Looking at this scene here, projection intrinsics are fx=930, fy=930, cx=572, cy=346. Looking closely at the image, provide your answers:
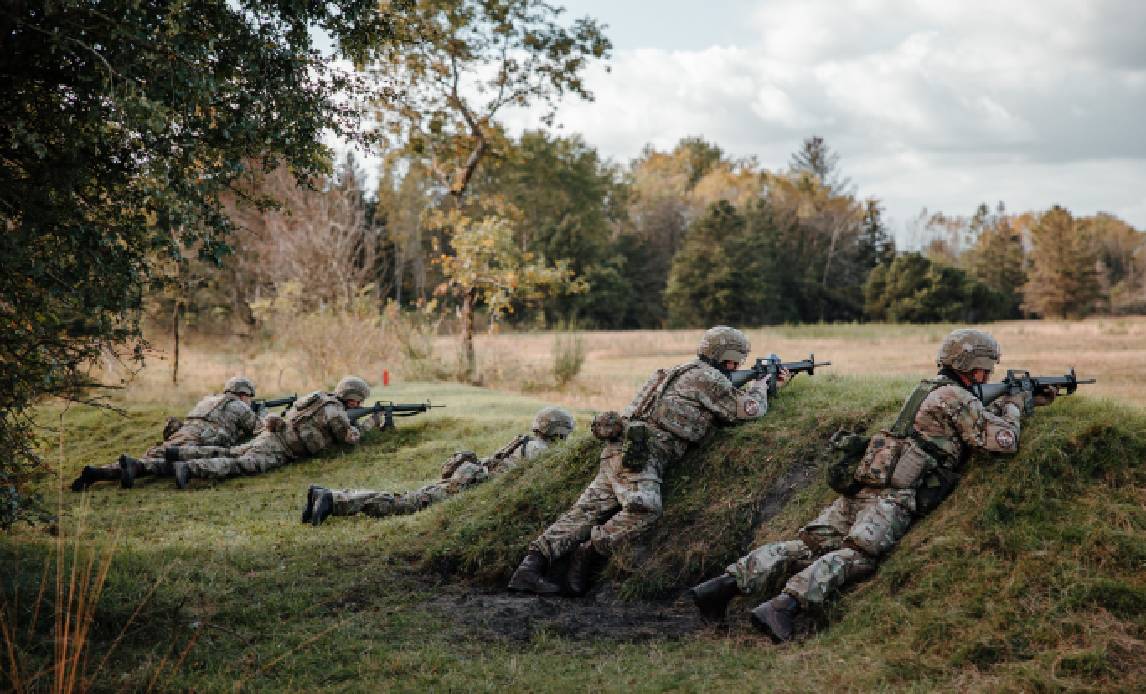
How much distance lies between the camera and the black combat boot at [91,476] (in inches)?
497

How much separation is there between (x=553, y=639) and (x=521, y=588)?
121cm

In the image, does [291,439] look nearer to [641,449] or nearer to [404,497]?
[404,497]

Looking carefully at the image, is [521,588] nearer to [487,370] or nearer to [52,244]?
[52,244]

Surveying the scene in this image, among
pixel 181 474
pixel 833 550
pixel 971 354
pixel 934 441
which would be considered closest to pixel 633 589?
pixel 833 550

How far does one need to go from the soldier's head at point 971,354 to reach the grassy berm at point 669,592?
524 mm

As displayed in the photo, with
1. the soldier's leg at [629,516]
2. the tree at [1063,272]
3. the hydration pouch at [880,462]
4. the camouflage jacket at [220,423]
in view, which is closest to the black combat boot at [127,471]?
the camouflage jacket at [220,423]

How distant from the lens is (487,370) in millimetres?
23062

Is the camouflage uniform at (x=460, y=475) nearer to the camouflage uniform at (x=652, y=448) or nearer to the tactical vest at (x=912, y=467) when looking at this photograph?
the camouflage uniform at (x=652, y=448)

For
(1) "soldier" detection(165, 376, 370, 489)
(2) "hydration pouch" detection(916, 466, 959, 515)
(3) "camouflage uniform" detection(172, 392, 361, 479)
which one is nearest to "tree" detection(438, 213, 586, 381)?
(1) "soldier" detection(165, 376, 370, 489)

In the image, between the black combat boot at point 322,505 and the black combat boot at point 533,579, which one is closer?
the black combat boot at point 533,579

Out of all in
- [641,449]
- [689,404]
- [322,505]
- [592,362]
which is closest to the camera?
[641,449]

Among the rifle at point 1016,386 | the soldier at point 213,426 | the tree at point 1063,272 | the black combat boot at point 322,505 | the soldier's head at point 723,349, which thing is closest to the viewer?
the rifle at point 1016,386

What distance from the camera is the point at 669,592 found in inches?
277

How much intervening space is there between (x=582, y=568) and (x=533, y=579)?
0.40m
